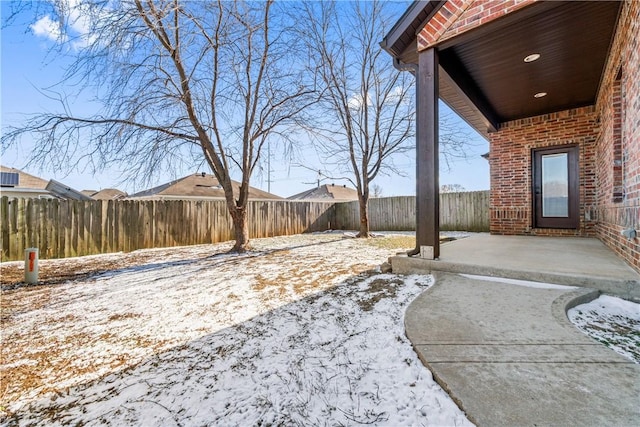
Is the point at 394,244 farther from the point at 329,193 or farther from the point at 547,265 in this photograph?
the point at 329,193

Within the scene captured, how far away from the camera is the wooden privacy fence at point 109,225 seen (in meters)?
5.74

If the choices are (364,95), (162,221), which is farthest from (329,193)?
(162,221)

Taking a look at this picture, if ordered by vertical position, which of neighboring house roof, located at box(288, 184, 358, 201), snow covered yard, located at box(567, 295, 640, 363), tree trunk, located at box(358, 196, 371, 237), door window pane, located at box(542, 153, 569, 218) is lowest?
snow covered yard, located at box(567, 295, 640, 363)

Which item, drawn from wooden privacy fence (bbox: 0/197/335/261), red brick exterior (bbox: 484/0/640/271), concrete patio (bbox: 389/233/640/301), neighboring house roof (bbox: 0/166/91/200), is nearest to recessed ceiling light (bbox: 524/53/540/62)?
red brick exterior (bbox: 484/0/640/271)

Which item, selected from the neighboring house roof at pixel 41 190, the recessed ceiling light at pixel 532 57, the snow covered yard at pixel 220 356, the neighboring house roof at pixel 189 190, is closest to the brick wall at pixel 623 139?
the recessed ceiling light at pixel 532 57

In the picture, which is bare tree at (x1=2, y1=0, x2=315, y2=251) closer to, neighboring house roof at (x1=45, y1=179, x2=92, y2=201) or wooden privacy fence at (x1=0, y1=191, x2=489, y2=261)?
wooden privacy fence at (x1=0, y1=191, x2=489, y2=261)

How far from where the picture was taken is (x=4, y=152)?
14.8ft

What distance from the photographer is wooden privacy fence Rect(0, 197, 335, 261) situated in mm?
5742

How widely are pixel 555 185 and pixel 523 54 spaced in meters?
3.57

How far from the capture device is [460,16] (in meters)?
3.26

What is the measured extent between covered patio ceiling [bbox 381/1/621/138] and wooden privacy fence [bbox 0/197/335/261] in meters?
6.91

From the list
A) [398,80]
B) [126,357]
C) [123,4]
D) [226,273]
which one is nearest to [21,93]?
[123,4]

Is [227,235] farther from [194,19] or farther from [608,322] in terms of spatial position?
[608,322]

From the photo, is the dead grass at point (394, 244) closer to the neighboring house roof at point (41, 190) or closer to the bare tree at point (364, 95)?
the bare tree at point (364, 95)
